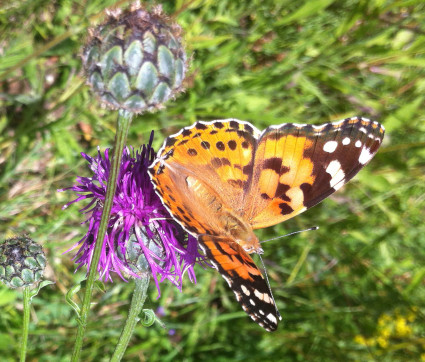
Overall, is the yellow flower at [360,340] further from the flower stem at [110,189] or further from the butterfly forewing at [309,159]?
the flower stem at [110,189]

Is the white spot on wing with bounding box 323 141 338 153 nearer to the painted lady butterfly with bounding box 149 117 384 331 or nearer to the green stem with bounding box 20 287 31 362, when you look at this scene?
the painted lady butterfly with bounding box 149 117 384 331

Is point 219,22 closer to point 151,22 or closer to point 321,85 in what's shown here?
point 321,85

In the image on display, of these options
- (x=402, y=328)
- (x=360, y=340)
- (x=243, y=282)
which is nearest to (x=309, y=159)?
(x=243, y=282)

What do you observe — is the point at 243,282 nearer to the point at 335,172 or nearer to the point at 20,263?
the point at 335,172

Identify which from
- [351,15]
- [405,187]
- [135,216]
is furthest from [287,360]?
[351,15]

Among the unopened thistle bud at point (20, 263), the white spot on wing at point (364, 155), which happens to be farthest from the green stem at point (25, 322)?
the white spot on wing at point (364, 155)

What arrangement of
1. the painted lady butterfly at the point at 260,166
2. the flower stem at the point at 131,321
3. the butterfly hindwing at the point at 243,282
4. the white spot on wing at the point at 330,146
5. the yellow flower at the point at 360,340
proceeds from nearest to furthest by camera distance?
the butterfly hindwing at the point at 243,282
the flower stem at the point at 131,321
the painted lady butterfly at the point at 260,166
the white spot on wing at the point at 330,146
the yellow flower at the point at 360,340

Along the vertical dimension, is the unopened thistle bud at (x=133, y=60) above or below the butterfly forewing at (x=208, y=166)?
above

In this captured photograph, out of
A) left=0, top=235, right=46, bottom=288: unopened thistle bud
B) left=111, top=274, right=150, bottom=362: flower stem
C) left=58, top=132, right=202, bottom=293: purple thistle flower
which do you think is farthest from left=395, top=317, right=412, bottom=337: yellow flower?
left=0, top=235, right=46, bottom=288: unopened thistle bud
